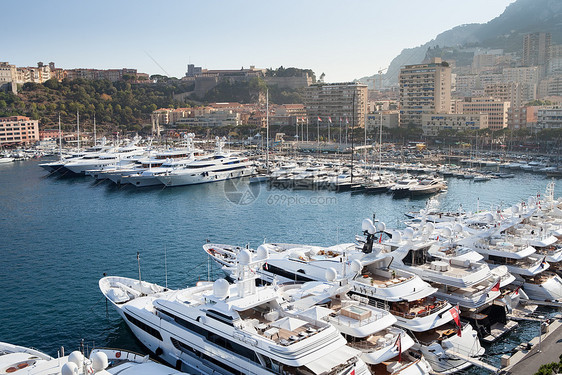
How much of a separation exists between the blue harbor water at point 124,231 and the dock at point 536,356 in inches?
46.7

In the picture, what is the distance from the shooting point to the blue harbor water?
19062 millimetres

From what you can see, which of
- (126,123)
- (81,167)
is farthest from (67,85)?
(81,167)

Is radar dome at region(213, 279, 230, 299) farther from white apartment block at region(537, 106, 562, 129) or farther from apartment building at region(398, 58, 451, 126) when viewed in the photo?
apartment building at region(398, 58, 451, 126)

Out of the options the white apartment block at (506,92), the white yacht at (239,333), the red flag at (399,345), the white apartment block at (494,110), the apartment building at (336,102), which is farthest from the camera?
the white apartment block at (506,92)

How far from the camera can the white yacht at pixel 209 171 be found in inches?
2055

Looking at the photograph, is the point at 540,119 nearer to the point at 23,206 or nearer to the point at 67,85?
the point at 23,206

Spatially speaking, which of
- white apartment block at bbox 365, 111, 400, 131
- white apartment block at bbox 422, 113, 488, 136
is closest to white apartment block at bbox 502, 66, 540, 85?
white apartment block at bbox 365, 111, 400, 131

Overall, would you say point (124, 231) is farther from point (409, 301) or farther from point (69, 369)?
point (69, 369)

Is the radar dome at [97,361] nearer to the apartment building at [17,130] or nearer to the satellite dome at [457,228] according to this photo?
the satellite dome at [457,228]

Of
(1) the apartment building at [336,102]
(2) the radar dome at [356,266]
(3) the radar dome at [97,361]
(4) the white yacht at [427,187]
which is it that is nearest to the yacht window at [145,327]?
(3) the radar dome at [97,361]

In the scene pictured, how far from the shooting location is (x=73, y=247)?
1134 inches

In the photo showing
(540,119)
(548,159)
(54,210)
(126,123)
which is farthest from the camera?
(126,123)

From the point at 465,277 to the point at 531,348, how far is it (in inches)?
122

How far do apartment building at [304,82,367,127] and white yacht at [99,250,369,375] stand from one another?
294ft
